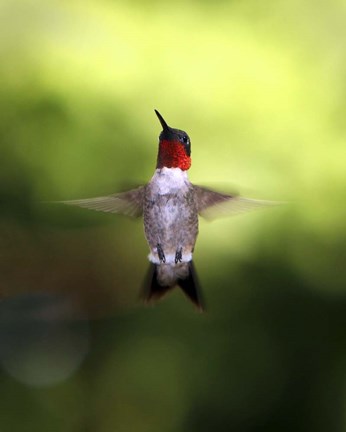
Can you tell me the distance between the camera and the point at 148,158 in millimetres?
2029

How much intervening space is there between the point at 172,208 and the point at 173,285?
132 millimetres

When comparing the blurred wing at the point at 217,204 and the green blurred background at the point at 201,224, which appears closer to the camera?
the blurred wing at the point at 217,204

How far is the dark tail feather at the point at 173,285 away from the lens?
3.69 feet

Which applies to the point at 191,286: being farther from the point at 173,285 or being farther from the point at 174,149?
the point at 174,149

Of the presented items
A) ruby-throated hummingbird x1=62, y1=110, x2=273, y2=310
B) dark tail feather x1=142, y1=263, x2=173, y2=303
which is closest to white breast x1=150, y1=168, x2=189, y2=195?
ruby-throated hummingbird x1=62, y1=110, x2=273, y2=310

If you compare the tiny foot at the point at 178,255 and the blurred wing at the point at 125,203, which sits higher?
the blurred wing at the point at 125,203

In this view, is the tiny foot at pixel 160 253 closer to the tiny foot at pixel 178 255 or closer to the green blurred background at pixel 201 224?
the tiny foot at pixel 178 255

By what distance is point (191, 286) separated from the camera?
1.17 m

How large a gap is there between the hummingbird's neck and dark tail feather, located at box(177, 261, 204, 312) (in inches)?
7.6

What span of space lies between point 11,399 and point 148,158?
0.92 meters

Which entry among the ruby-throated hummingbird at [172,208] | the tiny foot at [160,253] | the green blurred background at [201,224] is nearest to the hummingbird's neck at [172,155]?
the ruby-throated hummingbird at [172,208]

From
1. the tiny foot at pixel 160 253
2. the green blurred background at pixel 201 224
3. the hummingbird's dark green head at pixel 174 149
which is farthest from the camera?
the green blurred background at pixel 201 224

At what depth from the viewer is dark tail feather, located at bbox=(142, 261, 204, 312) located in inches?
44.3

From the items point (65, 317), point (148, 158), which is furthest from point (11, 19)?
point (65, 317)
